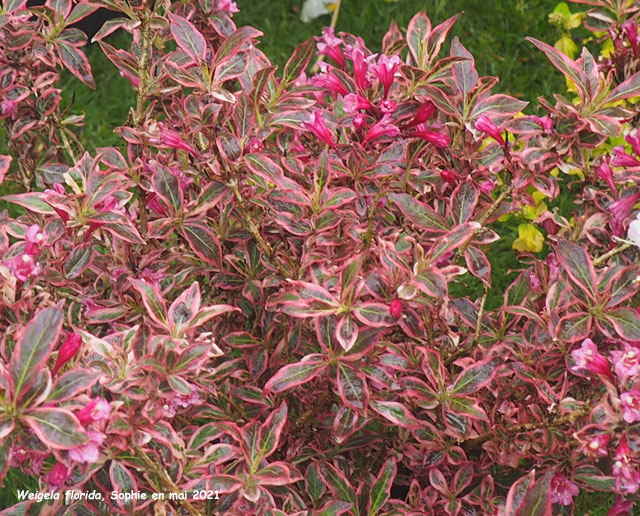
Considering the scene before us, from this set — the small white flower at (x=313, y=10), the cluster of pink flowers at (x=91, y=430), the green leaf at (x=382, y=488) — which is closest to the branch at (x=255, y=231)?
the green leaf at (x=382, y=488)

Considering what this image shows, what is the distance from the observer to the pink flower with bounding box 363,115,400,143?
4.58 ft

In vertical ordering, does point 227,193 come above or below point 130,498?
above

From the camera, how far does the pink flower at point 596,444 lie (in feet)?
3.91

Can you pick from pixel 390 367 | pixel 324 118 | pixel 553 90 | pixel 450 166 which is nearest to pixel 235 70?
pixel 324 118

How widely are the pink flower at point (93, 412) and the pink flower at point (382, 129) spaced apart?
2.09 ft

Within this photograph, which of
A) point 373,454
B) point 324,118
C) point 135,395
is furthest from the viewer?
point 373,454

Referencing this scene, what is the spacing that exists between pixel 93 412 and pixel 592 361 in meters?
0.71

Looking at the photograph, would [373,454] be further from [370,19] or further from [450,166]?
[370,19]

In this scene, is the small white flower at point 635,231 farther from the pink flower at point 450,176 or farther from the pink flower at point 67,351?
the pink flower at point 67,351

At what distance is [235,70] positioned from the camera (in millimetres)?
1445

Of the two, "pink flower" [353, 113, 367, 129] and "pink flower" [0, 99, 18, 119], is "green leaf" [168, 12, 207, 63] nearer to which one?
"pink flower" [353, 113, 367, 129]

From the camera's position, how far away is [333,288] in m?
1.32

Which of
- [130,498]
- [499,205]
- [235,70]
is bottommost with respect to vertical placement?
[130,498]

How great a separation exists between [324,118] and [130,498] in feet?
2.44
